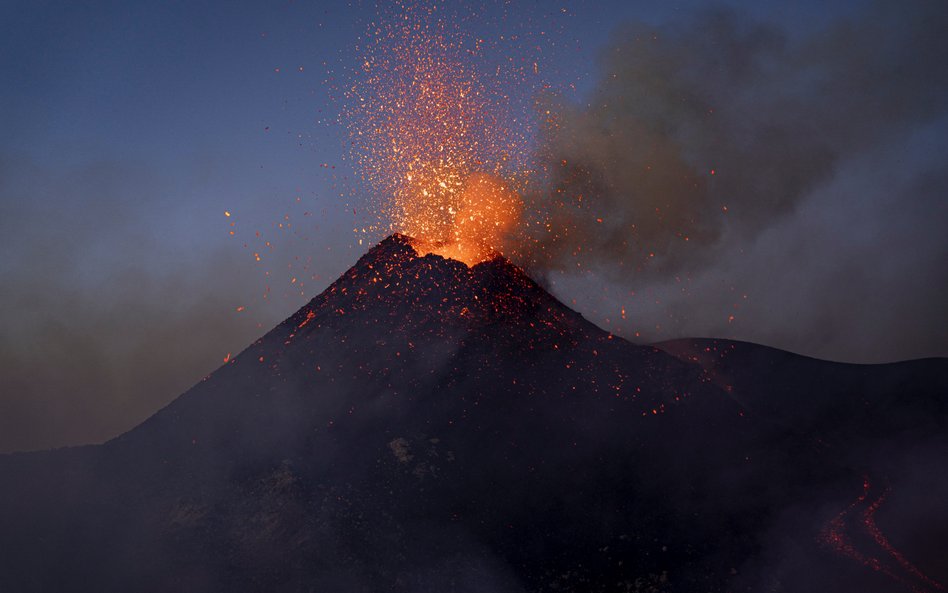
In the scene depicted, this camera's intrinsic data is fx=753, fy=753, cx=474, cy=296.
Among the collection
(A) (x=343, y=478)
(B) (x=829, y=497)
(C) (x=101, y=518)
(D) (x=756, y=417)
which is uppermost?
(C) (x=101, y=518)

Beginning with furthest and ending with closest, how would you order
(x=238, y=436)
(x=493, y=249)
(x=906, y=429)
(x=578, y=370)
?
(x=906, y=429)
(x=493, y=249)
(x=578, y=370)
(x=238, y=436)

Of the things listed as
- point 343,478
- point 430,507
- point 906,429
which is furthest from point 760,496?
point 906,429

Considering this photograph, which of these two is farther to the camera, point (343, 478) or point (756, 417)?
point (756, 417)

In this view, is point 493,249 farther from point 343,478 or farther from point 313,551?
point 313,551

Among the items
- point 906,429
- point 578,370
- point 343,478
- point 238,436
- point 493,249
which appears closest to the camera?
point 343,478

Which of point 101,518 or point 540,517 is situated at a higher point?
point 101,518

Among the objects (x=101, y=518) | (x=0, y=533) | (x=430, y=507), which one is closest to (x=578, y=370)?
(x=430, y=507)
